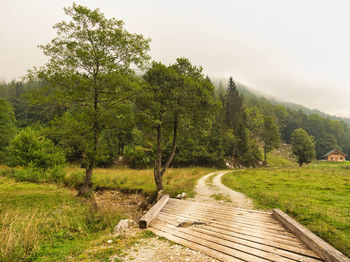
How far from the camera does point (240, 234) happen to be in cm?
551

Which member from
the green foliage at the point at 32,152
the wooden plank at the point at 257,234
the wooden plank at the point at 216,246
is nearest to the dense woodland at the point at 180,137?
the green foliage at the point at 32,152

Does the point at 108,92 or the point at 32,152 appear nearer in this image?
the point at 108,92

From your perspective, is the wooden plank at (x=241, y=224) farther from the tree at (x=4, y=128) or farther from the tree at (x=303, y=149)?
the tree at (x=303, y=149)

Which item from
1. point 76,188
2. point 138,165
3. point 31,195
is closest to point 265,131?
point 138,165

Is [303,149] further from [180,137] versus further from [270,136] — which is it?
[180,137]

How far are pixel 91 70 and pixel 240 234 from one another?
13459mm

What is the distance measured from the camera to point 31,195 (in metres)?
11.7

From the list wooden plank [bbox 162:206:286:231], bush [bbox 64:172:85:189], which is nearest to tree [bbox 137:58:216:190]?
wooden plank [bbox 162:206:286:231]

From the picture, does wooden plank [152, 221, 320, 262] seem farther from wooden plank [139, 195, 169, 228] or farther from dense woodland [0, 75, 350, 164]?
dense woodland [0, 75, 350, 164]

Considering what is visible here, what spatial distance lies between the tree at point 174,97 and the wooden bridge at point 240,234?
5640 mm

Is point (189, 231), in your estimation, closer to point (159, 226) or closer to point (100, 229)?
point (159, 226)

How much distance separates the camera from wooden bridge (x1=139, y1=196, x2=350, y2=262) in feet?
14.1

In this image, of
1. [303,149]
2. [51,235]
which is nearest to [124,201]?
[51,235]

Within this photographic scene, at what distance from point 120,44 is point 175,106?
641cm
